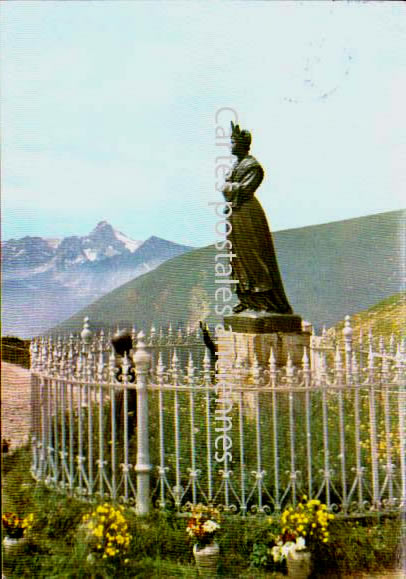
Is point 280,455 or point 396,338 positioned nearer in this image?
point 280,455

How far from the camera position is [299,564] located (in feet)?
7.93

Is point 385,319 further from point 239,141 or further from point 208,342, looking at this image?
point 239,141

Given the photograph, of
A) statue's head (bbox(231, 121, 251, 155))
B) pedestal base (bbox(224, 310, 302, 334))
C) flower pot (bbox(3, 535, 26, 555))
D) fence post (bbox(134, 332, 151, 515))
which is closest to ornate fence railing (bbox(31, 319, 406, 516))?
fence post (bbox(134, 332, 151, 515))

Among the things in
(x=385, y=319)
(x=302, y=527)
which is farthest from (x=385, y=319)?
(x=302, y=527)

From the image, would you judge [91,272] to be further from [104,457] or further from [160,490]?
[160,490]

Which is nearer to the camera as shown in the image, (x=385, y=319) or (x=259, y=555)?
(x=259, y=555)

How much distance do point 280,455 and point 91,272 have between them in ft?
3.55

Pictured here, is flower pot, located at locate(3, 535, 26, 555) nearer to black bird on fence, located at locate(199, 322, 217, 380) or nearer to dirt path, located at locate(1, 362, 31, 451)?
dirt path, located at locate(1, 362, 31, 451)

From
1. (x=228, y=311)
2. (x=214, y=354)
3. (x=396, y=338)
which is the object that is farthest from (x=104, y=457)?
(x=396, y=338)

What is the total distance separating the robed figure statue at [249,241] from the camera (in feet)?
8.40

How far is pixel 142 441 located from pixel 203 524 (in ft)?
1.33

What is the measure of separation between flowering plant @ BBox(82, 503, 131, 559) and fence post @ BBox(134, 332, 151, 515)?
9cm

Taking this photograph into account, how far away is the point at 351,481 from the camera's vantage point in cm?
257

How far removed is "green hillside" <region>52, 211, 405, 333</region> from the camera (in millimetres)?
2547
